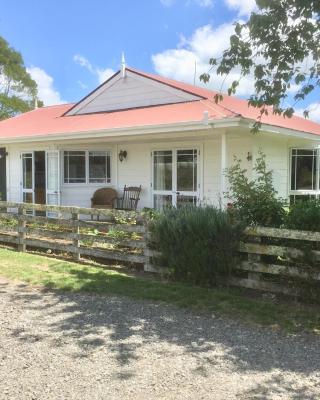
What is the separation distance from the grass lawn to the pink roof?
14.5 feet

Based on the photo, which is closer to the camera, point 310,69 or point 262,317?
point 262,317

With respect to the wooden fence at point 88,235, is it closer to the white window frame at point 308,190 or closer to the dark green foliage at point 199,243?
the dark green foliage at point 199,243

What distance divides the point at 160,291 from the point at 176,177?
659cm

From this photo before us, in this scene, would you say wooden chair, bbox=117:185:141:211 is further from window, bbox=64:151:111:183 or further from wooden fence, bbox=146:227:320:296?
wooden fence, bbox=146:227:320:296

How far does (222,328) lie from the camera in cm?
518

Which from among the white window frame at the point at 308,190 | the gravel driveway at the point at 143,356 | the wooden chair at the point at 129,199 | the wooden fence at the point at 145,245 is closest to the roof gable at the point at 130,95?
the wooden chair at the point at 129,199

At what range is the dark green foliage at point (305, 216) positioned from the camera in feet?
19.7

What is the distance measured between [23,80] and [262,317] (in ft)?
122

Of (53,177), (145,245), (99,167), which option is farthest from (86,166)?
(145,245)

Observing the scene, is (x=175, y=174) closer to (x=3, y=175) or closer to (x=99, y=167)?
(x=99, y=167)

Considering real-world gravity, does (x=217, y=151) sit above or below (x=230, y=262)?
above

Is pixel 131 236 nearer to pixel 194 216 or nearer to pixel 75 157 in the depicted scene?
pixel 194 216

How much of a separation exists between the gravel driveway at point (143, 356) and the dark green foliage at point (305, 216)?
164 cm

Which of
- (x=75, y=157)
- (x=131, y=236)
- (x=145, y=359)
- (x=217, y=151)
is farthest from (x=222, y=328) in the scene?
(x=75, y=157)
